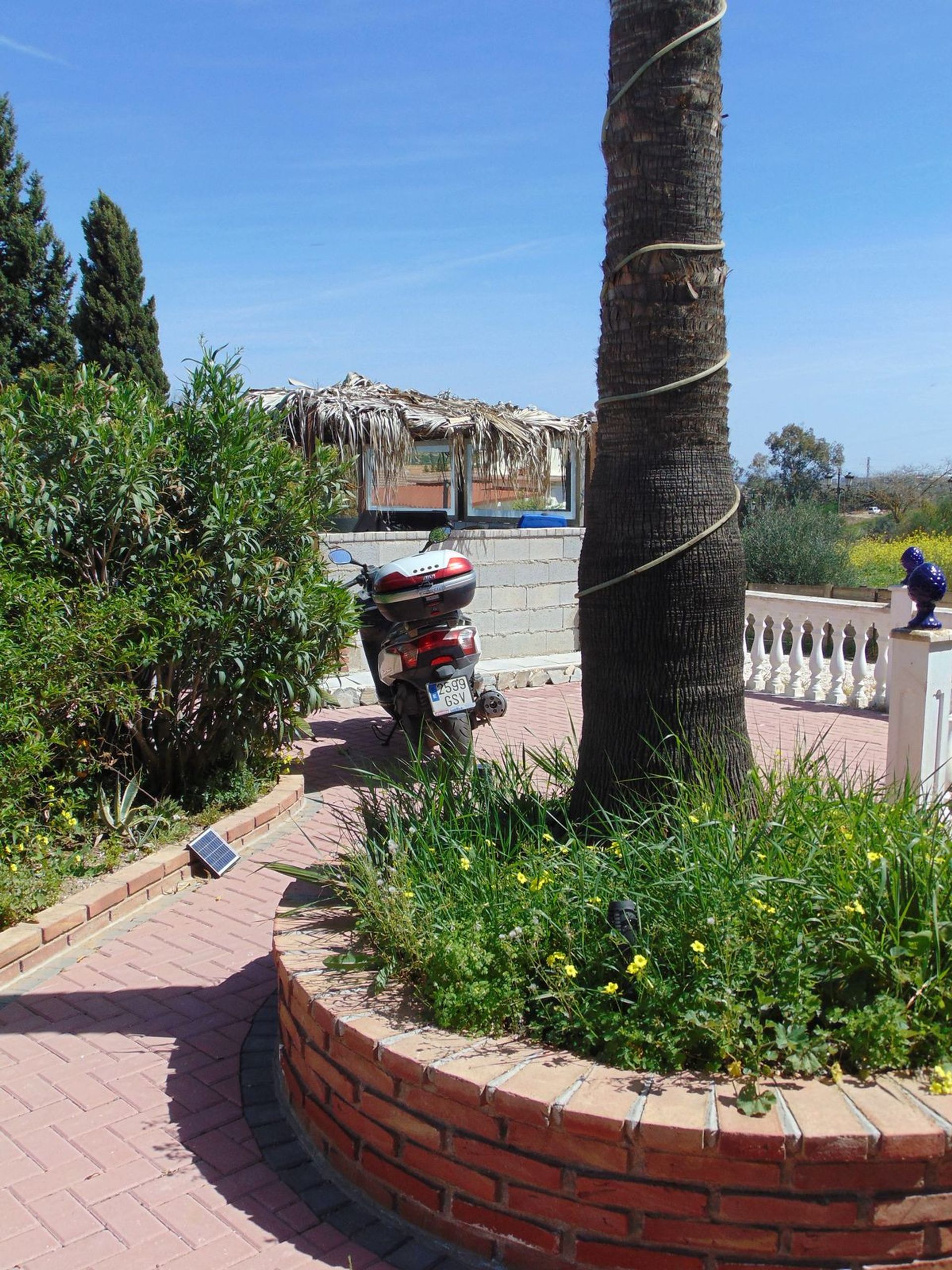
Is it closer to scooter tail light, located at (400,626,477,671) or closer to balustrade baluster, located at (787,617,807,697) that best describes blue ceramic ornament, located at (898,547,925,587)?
scooter tail light, located at (400,626,477,671)

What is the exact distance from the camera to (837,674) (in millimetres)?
9844

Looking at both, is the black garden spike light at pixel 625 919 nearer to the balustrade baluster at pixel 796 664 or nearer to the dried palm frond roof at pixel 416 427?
the balustrade baluster at pixel 796 664

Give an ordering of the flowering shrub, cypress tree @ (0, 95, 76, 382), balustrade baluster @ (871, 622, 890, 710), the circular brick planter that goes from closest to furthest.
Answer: the circular brick planter → balustrade baluster @ (871, 622, 890, 710) → the flowering shrub → cypress tree @ (0, 95, 76, 382)

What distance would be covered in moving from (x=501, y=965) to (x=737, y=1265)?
0.87m

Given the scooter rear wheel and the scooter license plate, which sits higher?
the scooter license plate

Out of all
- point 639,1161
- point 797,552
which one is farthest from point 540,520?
point 639,1161

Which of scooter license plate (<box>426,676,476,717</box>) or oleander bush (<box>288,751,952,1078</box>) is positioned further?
scooter license plate (<box>426,676,476,717</box>)

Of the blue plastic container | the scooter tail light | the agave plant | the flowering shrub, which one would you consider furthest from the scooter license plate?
the flowering shrub

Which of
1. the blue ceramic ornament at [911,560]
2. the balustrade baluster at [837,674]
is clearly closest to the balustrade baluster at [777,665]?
Result: the balustrade baluster at [837,674]

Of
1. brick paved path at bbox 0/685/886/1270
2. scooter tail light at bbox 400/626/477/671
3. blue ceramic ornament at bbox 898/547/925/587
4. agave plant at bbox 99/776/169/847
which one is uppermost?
blue ceramic ornament at bbox 898/547/925/587

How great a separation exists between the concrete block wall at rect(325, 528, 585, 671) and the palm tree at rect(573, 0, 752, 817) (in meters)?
7.00

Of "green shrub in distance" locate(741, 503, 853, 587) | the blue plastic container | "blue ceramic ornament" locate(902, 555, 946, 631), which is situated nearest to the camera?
"blue ceramic ornament" locate(902, 555, 946, 631)

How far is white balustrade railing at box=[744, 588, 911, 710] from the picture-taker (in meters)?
9.56

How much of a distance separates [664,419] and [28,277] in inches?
877
